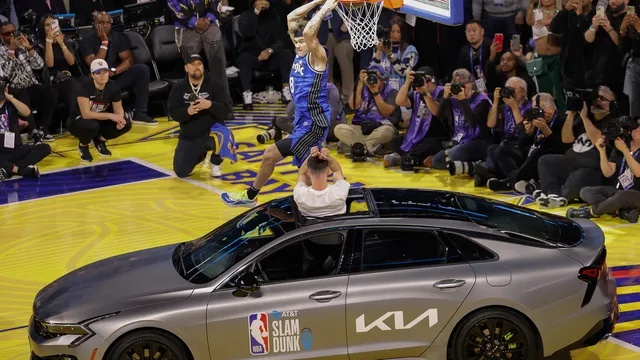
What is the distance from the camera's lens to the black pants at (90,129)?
46.9 ft

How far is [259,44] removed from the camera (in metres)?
17.7

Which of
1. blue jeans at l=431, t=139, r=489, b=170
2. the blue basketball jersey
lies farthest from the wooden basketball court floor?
the blue basketball jersey

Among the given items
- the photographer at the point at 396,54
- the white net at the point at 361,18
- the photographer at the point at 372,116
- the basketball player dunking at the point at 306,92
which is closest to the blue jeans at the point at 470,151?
the photographer at the point at 372,116

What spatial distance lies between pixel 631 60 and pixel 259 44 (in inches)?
290

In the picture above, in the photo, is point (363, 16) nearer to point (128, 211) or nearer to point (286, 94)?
point (128, 211)

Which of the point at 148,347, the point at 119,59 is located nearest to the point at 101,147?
the point at 119,59

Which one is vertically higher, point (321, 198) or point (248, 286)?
point (321, 198)

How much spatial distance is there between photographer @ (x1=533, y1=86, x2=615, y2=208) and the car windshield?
459cm

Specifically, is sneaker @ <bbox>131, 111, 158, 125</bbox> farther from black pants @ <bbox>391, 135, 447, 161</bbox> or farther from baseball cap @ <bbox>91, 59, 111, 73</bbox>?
black pants @ <bbox>391, 135, 447, 161</bbox>

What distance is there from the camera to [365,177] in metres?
12.9

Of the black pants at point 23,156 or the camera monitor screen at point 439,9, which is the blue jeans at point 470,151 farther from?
the black pants at point 23,156

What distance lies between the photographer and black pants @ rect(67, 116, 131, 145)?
14281 millimetres

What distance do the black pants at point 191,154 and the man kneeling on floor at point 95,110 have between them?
1.53 m

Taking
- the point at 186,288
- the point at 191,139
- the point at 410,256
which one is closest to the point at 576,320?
the point at 410,256
